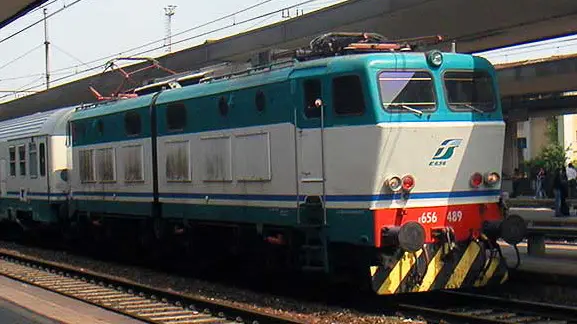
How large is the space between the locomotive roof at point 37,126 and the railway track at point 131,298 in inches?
150

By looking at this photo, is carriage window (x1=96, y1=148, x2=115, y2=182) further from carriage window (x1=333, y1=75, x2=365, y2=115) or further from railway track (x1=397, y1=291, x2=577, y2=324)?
railway track (x1=397, y1=291, x2=577, y2=324)

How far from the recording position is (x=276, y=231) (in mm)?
12273

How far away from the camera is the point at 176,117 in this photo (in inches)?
573

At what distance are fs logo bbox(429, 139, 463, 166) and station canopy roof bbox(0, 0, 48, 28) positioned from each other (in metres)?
6.65

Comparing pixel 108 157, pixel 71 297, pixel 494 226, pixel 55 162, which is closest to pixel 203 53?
pixel 55 162

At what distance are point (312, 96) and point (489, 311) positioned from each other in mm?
3708

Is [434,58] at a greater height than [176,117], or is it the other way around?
[434,58]

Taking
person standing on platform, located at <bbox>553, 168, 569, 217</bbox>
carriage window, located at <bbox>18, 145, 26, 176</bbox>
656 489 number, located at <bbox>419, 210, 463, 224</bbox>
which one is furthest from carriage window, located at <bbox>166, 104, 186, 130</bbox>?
person standing on platform, located at <bbox>553, 168, 569, 217</bbox>

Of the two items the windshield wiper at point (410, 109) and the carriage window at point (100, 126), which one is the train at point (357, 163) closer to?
the windshield wiper at point (410, 109)

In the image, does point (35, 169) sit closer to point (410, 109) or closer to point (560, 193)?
point (410, 109)

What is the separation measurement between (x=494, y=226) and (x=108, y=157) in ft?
29.8

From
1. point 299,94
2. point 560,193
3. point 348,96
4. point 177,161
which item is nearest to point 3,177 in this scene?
point 177,161

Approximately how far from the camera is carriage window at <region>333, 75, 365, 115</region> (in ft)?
35.2

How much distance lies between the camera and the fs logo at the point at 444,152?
36.0 feet
